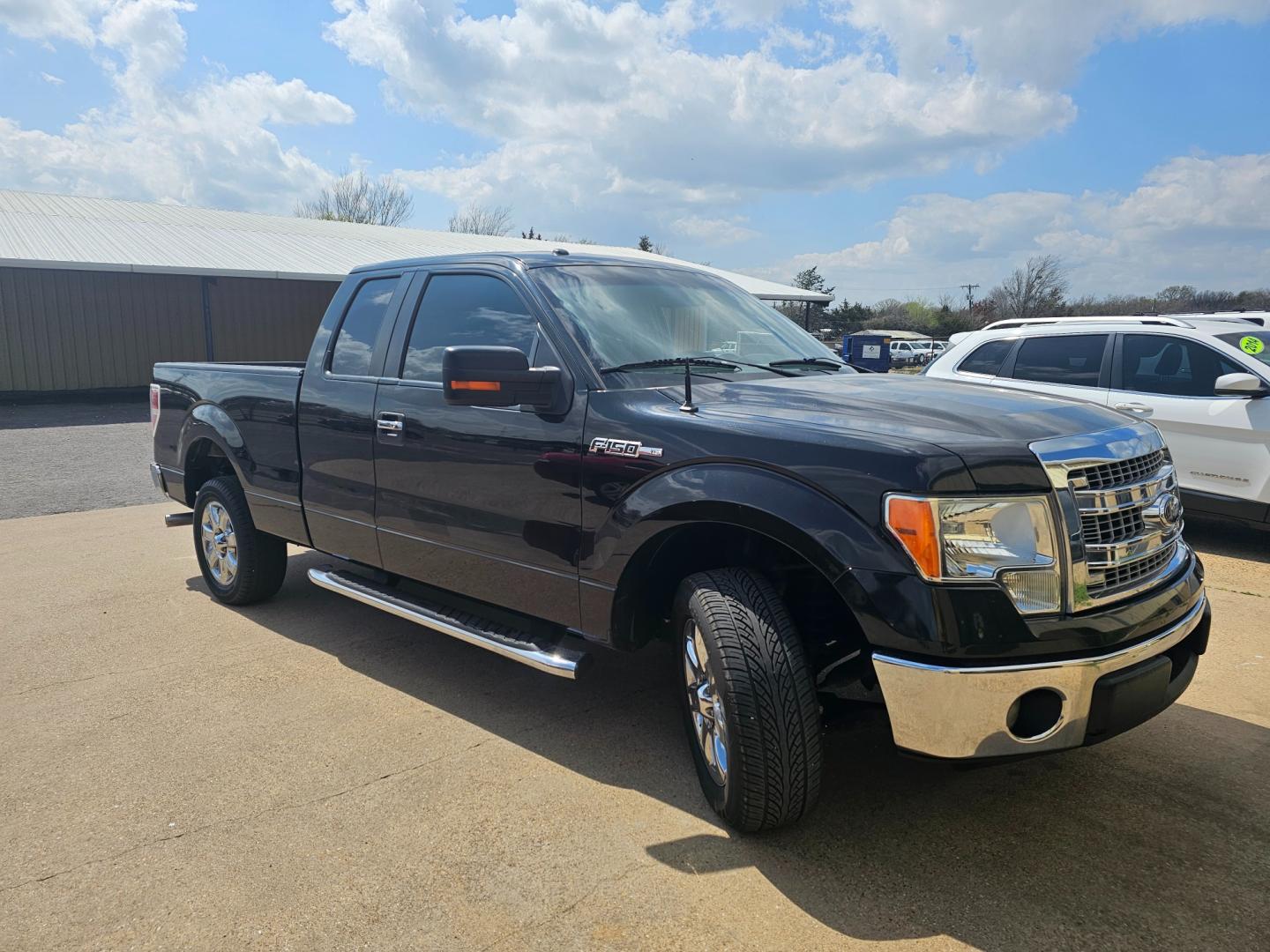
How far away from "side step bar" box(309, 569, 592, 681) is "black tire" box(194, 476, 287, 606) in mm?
780

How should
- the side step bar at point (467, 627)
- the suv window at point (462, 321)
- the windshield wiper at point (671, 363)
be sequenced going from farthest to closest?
the suv window at point (462, 321) → the windshield wiper at point (671, 363) → the side step bar at point (467, 627)

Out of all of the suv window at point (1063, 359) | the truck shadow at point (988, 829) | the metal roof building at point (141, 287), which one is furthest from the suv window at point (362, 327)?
the metal roof building at point (141, 287)

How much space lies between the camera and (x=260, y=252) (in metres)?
21.6

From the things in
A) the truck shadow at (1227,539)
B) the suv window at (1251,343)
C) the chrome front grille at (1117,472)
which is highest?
the suv window at (1251,343)

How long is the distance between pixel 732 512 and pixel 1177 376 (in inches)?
233

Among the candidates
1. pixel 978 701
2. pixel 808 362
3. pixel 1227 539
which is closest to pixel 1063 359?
pixel 1227 539

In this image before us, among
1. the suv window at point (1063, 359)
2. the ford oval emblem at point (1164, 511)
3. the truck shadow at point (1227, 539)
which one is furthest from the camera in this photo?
the suv window at point (1063, 359)

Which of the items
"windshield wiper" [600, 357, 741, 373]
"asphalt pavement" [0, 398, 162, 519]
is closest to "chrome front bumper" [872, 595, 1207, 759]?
"windshield wiper" [600, 357, 741, 373]

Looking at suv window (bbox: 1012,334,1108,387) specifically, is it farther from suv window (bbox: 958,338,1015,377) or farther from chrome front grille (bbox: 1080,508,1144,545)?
chrome front grille (bbox: 1080,508,1144,545)

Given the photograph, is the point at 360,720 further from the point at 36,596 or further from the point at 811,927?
the point at 36,596

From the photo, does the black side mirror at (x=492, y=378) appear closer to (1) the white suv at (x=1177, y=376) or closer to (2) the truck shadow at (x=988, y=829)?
(2) the truck shadow at (x=988, y=829)

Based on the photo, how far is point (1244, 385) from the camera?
6551 mm

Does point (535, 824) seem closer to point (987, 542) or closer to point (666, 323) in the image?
Result: point (987, 542)

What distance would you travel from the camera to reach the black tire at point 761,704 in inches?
107
